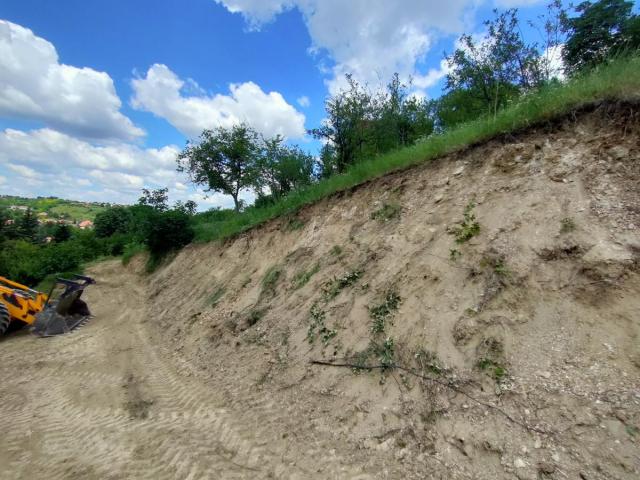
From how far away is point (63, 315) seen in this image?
416 inches

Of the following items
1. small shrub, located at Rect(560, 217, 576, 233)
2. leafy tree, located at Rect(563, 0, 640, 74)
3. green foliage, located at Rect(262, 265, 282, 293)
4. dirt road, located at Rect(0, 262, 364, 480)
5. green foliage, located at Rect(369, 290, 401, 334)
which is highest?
leafy tree, located at Rect(563, 0, 640, 74)

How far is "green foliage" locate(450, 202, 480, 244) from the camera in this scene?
480cm

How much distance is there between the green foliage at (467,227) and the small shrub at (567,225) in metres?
1.01

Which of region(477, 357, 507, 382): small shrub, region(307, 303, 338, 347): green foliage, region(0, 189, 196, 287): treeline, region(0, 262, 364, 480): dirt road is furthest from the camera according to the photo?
region(0, 189, 196, 287): treeline

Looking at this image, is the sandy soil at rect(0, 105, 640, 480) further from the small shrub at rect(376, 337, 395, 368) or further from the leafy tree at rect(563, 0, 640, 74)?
the leafy tree at rect(563, 0, 640, 74)

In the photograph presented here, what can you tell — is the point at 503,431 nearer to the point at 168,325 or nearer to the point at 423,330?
the point at 423,330

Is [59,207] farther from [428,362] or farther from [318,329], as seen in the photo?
[428,362]

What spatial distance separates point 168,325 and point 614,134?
11063 millimetres

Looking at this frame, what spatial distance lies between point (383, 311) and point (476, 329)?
1403 mm

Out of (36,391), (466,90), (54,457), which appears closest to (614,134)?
(54,457)

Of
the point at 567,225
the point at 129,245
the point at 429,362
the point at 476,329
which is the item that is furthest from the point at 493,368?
the point at 129,245

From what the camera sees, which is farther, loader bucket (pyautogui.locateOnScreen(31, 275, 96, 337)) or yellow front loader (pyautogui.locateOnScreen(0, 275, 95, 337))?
loader bucket (pyautogui.locateOnScreen(31, 275, 96, 337))

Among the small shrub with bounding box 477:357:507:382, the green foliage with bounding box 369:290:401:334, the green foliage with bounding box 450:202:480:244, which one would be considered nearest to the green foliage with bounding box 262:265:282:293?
the green foliage with bounding box 369:290:401:334

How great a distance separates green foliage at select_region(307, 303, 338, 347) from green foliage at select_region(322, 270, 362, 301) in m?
0.31
